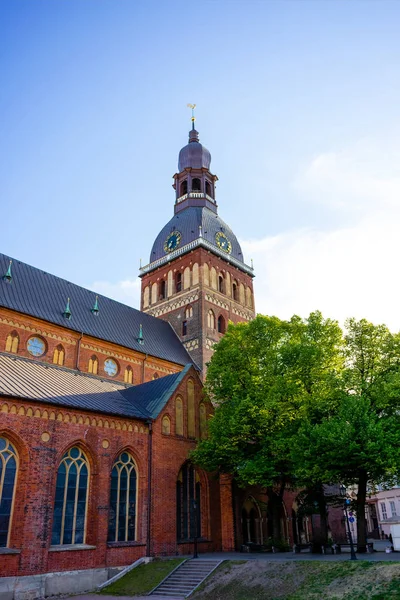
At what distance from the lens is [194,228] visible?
46.3 metres

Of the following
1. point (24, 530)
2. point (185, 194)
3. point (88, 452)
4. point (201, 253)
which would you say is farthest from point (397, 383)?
point (185, 194)

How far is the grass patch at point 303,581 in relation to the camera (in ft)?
48.9

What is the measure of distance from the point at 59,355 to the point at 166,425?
860cm

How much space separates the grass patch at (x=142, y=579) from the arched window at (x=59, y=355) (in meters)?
12.8

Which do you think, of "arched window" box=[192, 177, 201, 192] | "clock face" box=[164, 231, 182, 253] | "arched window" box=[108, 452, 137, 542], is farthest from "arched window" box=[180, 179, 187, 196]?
"arched window" box=[108, 452, 137, 542]

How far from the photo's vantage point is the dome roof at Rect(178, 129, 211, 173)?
172 feet

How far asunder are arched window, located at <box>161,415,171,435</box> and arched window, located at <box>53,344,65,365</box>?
805 centimetres

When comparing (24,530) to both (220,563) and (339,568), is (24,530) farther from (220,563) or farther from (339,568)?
(339,568)

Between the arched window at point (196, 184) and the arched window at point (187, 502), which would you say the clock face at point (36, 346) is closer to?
the arched window at point (187, 502)

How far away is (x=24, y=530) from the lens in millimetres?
18797

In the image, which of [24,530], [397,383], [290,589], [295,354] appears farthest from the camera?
[295,354]

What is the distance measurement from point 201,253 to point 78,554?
2882 cm

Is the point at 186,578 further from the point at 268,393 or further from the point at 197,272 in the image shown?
the point at 197,272

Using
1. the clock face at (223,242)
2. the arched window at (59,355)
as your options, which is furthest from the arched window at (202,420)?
the clock face at (223,242)
